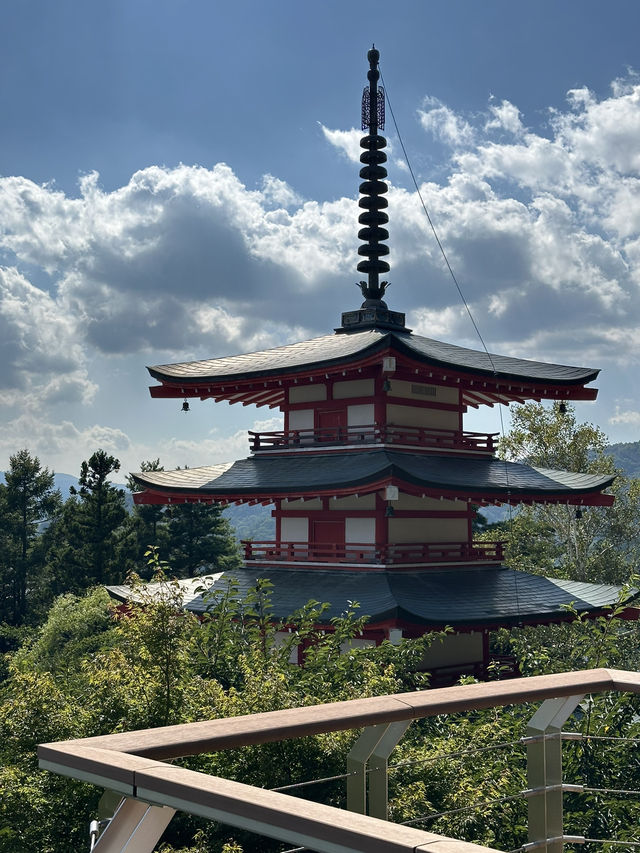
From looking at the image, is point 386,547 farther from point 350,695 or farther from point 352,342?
point 350,695

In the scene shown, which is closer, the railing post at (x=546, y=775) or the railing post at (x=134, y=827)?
the railing post at (x=134, y=827)

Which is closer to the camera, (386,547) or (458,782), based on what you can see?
(458,782)

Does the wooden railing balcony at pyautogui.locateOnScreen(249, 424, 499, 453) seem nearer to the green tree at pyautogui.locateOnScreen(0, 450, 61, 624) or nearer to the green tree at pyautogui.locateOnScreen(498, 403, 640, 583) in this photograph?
the green tree at pyautogui.locateOnScreen(498, 403, 640, 583)

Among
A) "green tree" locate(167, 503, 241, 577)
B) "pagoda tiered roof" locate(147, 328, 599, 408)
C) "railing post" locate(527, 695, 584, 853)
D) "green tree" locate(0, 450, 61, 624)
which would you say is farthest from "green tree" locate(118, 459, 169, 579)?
"railing post" locate(527, 695, 584, 853)

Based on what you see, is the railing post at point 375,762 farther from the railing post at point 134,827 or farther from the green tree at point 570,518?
the green tree at point 570,518

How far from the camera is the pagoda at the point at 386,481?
70.4ft

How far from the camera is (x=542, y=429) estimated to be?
41.5 meters

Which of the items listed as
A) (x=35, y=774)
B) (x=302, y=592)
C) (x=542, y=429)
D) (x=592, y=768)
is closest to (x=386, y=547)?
(x=302, y=592)

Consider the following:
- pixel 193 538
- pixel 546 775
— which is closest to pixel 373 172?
pixel 546 775

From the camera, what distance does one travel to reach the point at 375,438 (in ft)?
74.9

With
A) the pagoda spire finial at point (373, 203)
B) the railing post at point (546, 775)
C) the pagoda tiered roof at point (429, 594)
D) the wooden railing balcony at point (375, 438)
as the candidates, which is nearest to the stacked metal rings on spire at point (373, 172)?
the pagoda spire finial at point (373, 203)

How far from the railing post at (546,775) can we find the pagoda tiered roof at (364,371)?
17412 mm

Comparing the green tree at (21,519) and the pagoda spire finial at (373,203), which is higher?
the pagoda spire finial at (373,203)

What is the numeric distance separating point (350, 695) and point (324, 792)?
2.60 m
